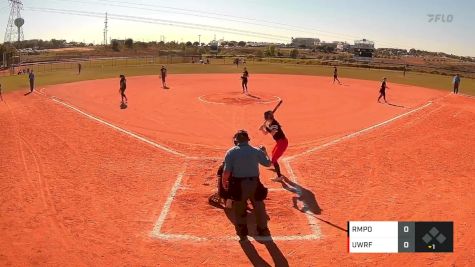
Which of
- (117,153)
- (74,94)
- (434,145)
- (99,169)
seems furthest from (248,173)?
(74,94)

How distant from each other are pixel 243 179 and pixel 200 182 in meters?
3.76

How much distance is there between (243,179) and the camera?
7.82 meters

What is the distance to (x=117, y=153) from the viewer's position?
1430cm

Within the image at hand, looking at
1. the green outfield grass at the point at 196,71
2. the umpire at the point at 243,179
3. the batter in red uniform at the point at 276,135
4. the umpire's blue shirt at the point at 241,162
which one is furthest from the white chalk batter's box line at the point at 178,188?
the green outfield grass at the point at 196,71

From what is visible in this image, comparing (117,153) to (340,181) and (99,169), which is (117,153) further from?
(340,181)

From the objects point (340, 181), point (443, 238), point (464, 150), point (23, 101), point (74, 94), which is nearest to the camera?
point (443, 238)

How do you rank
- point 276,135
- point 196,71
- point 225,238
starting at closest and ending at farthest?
1. point 225,238
2. point 276,135
3. point 196,71

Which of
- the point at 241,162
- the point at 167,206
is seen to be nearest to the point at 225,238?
the point at 241,162

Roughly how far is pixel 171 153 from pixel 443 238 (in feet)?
30.9

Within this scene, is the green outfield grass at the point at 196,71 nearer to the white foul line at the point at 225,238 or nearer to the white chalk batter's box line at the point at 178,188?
the white chalk batter's box line at the point at 178,188

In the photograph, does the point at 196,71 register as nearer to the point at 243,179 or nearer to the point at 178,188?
the point at 178,188
